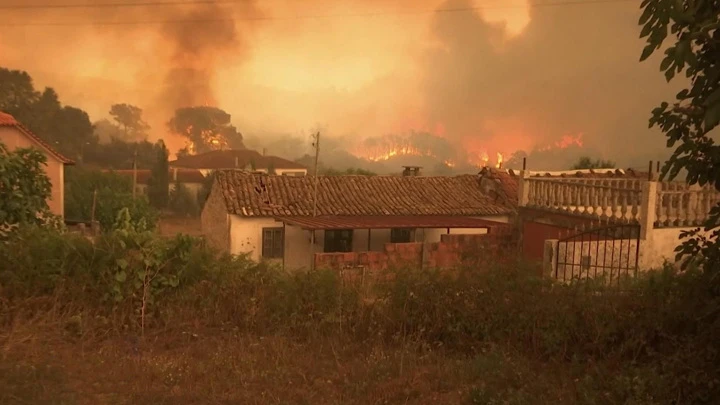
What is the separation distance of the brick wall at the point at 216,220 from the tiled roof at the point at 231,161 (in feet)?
52.1

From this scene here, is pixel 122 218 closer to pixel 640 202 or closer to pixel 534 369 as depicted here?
pixel 534 369

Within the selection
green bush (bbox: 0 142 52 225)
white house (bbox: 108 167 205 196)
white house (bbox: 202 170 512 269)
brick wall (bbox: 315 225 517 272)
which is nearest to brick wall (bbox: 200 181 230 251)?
white house (bbox: 202 170 512 269)

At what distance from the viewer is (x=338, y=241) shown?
17062 mm

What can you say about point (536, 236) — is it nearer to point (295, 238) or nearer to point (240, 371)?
point (295, 238)

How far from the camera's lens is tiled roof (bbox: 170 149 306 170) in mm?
37094

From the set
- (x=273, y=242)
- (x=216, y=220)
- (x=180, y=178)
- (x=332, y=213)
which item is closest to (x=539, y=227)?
(x=332, y=213)

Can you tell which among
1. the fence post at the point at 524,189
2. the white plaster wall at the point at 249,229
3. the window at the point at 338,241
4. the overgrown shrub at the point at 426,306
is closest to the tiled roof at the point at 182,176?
the white plaster wall at the point at 249,229

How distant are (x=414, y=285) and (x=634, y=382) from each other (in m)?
1.80

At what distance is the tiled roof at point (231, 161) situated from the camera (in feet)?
122

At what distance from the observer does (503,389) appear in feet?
12.6

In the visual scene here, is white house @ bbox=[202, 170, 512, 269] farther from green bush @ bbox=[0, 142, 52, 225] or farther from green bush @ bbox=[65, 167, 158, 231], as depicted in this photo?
green bush @ bbox=[0, 142, 52, 225]

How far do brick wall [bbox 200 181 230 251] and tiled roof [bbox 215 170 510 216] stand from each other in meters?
0.39

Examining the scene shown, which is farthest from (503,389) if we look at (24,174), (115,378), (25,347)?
(24,174)

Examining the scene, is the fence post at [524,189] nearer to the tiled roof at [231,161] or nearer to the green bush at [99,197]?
the green bush at [99,197]
